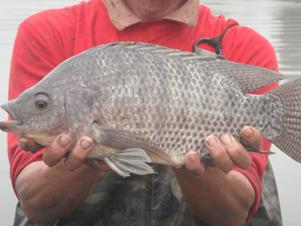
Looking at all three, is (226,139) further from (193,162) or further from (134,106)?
(134,106)

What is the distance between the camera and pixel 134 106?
2.70 metres

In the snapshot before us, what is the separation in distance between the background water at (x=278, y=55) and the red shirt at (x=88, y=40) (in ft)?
3.85

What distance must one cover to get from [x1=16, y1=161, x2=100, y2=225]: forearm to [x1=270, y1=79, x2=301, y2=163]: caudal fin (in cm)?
93

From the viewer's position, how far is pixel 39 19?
365 centimetres

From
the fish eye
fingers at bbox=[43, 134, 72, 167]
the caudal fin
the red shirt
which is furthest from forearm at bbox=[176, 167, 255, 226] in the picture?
the fish eye


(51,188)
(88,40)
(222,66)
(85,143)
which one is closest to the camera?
(85,143)

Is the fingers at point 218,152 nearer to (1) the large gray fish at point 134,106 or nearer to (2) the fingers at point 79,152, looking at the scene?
(1) the large gray fish at point 134,106

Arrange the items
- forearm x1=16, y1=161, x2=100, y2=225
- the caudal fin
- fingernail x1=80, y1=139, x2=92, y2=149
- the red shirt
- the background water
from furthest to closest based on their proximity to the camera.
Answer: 1. the background water
2. the red shirt
3. forearm x1=16, y1=161, x2=100, y2=225
4. the caudal fin
5. fingernail x1=80, y1=139, x2=92, y2=149

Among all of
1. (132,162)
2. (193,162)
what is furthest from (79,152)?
(193,162)

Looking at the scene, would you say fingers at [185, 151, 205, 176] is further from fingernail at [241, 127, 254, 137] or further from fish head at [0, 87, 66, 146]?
fish head at [0, 87, 66, 146]

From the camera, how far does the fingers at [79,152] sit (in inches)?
105

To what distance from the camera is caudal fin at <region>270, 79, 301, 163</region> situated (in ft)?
9.80

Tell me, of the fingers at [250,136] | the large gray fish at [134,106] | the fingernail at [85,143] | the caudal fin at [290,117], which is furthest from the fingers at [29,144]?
the caudal fin at [290,117]

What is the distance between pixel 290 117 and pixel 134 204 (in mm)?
1063
